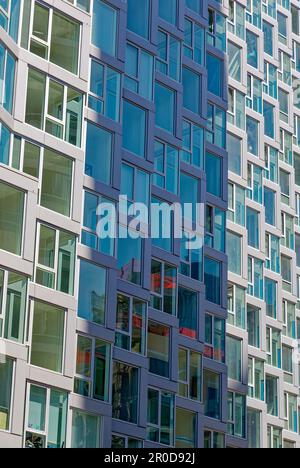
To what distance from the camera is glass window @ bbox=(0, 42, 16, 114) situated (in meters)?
36.0

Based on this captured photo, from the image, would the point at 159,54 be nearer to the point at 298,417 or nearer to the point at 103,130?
the point at 103,130

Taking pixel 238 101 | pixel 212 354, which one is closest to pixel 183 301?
pixel 212 354

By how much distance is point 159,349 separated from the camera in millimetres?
43156

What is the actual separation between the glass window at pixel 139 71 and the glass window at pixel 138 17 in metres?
0.23

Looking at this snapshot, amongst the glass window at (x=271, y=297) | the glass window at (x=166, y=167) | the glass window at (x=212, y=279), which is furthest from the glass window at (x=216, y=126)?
the glass window at (x=271, y=297)

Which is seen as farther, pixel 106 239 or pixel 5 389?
pixel 106 239

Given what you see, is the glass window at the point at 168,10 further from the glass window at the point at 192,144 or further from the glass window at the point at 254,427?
the glass window at the point at 254,427

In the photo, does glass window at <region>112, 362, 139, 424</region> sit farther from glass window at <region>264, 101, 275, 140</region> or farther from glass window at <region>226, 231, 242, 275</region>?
glass window at <region>264, 101, 275, 140</region>

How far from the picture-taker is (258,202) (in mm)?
56312

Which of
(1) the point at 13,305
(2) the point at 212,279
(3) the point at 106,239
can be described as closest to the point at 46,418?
(1) the point at 13,305

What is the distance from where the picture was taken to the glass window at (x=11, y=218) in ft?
114

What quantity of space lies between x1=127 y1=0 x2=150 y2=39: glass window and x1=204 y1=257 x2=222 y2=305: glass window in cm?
978

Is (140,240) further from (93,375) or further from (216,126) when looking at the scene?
(216,126)

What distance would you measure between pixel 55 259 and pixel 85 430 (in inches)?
221
